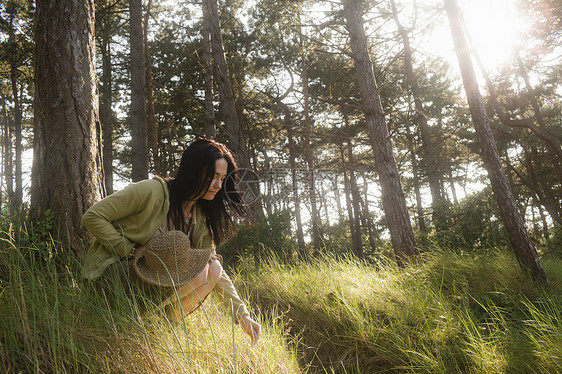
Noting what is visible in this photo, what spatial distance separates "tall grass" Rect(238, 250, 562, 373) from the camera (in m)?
2.19

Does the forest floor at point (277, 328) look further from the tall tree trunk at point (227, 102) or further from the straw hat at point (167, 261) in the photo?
the tall tree trunk at point (227, 102)

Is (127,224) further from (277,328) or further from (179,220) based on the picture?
(277,328)

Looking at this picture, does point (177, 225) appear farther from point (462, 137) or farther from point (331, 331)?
point (462, 137)

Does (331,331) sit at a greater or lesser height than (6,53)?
lesser

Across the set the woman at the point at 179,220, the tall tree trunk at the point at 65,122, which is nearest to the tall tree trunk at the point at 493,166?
the woman at the point at 179,220

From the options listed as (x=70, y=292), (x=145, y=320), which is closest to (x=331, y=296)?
(x=145, y=320)

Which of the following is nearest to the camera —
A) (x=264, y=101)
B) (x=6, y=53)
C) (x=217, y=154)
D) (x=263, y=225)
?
(x=217, y=154)

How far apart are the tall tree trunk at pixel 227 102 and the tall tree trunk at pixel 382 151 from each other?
12.4 feet

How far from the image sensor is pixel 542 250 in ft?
43.0

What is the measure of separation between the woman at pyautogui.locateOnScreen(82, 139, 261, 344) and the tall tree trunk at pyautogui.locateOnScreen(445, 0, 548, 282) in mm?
4739

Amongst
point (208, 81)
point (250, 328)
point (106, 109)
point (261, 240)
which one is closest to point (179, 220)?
point (250, 328)

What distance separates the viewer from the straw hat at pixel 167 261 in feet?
6.45

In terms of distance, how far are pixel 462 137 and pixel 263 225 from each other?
540 inches

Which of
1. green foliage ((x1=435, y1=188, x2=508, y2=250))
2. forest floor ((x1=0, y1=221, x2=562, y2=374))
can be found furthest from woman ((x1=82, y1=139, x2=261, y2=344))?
green foliage ((x1=435, y1=188, x2=508, y2=250))
